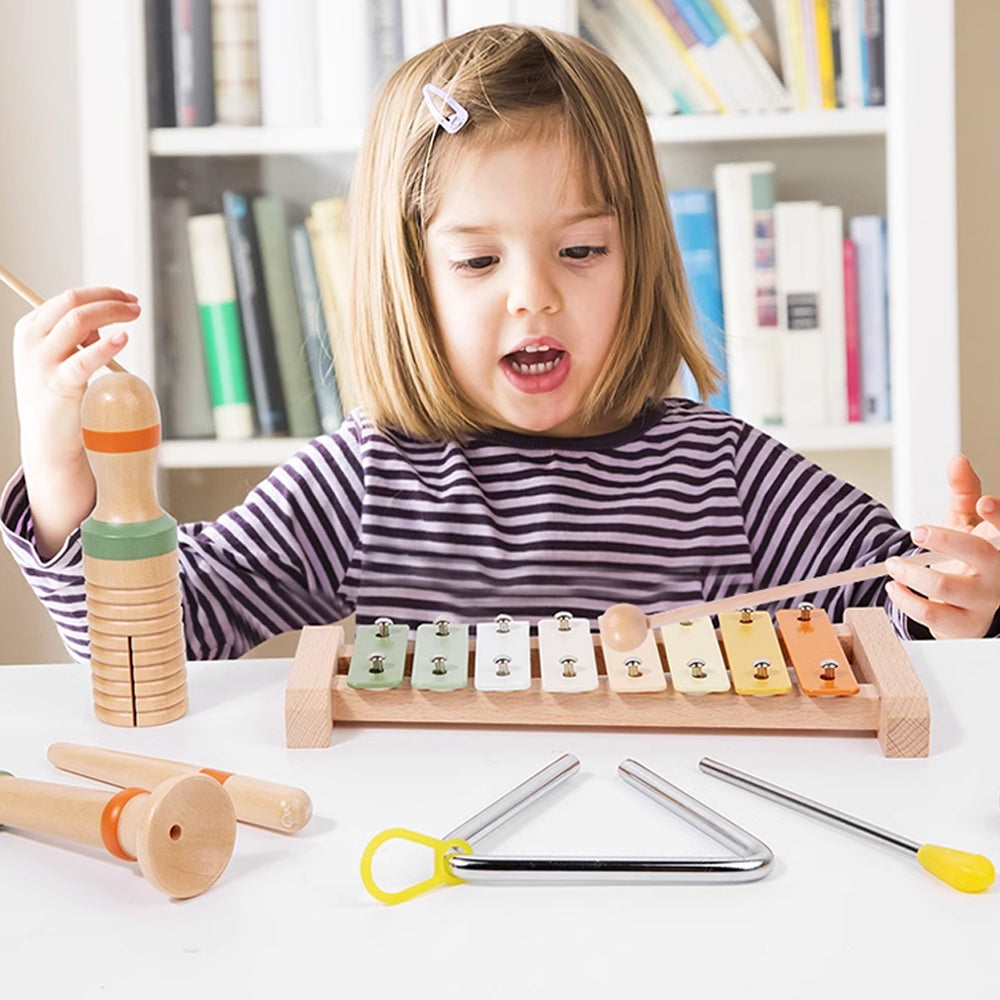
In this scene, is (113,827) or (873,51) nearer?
(113,827)

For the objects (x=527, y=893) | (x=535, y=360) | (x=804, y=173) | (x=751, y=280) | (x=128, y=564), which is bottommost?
(x=527, y=893)

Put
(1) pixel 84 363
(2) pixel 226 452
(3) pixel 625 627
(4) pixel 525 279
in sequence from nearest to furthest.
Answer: (3) pixel 625 627, (1) pixel 84 363, (4) pixel 525 279, (2) pixel 226 452

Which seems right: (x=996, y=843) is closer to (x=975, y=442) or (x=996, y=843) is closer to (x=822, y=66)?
(x=822, y=66)

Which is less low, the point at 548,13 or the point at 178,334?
the point at 548,13

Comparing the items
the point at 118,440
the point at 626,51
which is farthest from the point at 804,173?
the point at 118,440

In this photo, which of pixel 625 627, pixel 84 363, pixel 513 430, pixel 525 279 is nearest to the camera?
pixel 625 627

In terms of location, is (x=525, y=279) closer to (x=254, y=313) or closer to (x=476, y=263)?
(x=476, y=263)

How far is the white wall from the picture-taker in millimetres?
2227

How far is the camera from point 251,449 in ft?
6.64

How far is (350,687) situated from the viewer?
0.81 meters

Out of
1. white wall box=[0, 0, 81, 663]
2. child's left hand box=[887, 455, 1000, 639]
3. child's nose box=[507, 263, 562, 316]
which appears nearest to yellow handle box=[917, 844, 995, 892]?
child's left hand box=[887, 455, 1000, 639]

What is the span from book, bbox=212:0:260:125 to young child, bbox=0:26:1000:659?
72 cm

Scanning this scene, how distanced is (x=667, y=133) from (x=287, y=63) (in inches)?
20.3

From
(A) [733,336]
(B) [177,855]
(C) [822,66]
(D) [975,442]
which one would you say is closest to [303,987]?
(B) [177,855]
